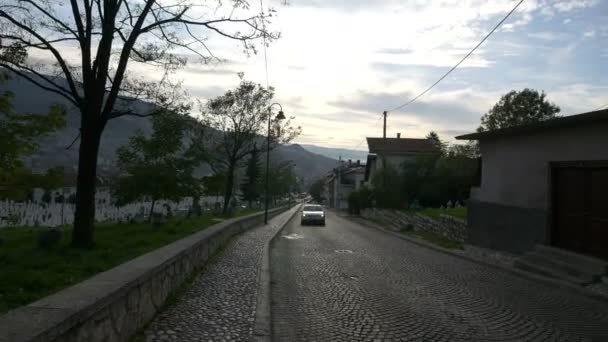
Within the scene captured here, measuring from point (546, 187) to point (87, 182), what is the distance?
11.5 m

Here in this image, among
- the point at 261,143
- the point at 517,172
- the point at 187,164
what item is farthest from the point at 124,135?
the point at 517,172

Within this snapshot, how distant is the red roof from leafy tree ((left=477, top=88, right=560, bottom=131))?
743 centimetres

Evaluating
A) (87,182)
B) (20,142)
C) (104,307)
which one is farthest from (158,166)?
(104,307)

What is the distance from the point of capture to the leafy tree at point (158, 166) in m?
18.6

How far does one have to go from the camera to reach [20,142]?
10078 mm

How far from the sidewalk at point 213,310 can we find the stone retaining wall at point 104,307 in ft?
0.72

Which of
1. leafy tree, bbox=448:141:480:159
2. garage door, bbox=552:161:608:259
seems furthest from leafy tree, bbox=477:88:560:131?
garage door, bbox=552:161:608:259

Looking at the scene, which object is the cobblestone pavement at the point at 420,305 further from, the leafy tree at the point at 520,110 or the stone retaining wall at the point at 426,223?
the leafy tree at the point at 520,110

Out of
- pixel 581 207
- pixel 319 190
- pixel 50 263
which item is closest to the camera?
pixel 50 263

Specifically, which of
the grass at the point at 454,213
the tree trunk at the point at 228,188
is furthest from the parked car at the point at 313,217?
the grass at the point at 454,213

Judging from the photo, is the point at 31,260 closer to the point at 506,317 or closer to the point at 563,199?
the point at 506,317

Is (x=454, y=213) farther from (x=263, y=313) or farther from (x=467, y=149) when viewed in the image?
(x=467, y=149)

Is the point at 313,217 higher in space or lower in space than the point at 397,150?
lower

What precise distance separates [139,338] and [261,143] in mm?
34961
